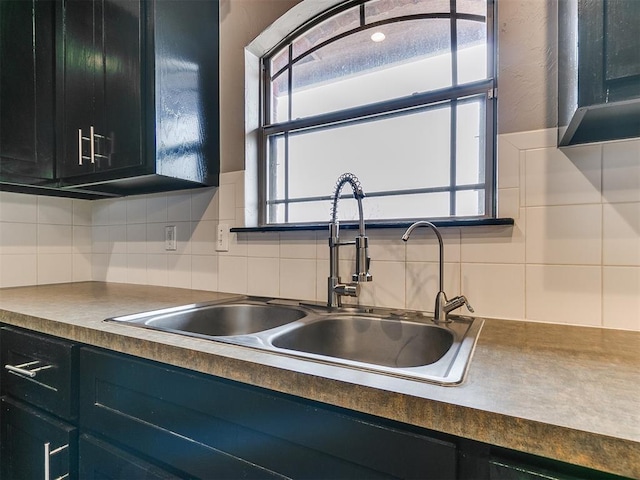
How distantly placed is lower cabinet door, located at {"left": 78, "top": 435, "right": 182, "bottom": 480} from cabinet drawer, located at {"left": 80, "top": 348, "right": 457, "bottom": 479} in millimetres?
30

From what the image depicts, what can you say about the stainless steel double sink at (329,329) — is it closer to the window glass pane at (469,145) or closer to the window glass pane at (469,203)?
the window glass pane at (469,203)

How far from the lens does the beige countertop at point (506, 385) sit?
0.41 metres

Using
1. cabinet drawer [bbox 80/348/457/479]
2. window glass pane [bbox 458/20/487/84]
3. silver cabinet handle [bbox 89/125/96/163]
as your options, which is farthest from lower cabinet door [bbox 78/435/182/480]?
window glass pane [bbox 458/20/487/84]

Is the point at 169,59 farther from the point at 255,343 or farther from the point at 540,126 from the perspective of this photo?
the point at 540,126

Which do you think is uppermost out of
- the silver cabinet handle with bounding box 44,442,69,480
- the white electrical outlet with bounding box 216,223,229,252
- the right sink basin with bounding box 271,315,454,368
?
the white electrical outlet with bounding box 216,223,229,252

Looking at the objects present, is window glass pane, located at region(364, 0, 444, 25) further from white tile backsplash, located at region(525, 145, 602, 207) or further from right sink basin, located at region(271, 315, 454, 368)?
right sink basin, located at region(271, 315, 454, 368)

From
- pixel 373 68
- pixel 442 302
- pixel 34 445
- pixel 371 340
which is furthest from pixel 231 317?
pixel 373 68

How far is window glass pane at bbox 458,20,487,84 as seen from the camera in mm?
1165

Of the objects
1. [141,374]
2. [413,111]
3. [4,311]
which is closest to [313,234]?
[413,111]

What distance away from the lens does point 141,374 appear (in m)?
0.76

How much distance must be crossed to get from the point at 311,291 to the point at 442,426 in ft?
2.83

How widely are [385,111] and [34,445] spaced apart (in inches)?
61.8

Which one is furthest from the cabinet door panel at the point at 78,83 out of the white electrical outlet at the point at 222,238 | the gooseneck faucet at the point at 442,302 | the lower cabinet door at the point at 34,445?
the gooseneck faucet at the point at 442,302

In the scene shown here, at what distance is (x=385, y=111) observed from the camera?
1306 mm
